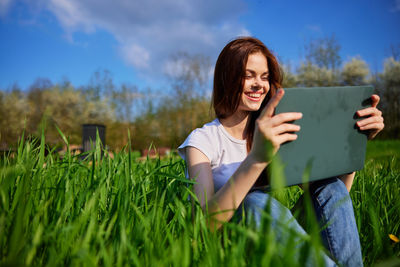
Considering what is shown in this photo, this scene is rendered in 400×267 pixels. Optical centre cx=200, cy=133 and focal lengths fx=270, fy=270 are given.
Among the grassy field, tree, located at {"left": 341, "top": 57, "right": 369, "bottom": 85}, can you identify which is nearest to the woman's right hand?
the grassy field

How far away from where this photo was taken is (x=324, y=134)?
1.13m

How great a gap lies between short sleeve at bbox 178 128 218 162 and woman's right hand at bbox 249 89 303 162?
417 millimetres

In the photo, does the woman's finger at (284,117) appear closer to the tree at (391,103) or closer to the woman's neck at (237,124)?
the woman's neck at (237,124)

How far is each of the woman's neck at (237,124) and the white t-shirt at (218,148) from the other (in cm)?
5

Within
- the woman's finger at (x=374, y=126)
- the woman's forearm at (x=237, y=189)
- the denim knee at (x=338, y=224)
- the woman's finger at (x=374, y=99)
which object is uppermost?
the woman's finger at (x=374, y=99)

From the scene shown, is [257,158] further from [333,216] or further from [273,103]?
[333,216]

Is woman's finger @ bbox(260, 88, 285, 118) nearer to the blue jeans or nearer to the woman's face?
the blue jeans

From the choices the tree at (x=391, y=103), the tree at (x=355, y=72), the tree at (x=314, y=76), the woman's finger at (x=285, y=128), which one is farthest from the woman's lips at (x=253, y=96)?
the tree at (x=355, y=72)

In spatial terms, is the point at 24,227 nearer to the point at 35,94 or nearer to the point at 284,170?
the point at 284,170

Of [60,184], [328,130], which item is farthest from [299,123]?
[60,184]

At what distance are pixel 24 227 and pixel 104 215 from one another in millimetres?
310

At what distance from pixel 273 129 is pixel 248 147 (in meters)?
0.62

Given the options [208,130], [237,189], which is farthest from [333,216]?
[208,130]

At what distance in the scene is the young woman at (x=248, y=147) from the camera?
3.33 ft
